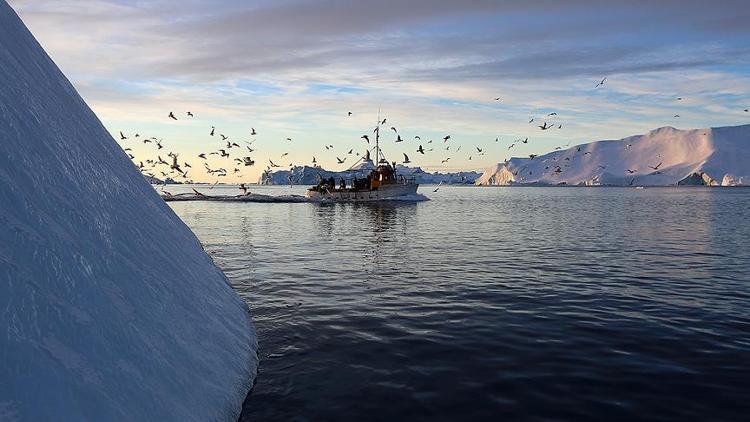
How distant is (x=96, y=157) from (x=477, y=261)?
1628 centimetres

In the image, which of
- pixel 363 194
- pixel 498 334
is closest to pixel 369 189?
pixel 363 194

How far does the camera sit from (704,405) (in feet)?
22.9

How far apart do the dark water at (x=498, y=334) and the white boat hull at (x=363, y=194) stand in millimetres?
52392

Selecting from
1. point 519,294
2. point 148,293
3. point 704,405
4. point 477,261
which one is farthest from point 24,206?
point 477,261

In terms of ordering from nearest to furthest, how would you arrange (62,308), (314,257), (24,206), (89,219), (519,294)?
1. (62,308)
2. (24,206)
3. (89,219)
4. (519,294)
5. (314,257)

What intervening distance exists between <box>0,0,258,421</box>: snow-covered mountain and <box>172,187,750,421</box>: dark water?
141 cm

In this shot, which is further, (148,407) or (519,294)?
(519,294)

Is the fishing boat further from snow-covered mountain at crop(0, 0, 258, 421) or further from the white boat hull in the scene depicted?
snow-covered mountain at crop(0, 0, 258, 421)

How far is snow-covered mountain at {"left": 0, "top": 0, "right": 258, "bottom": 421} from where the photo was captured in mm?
3756

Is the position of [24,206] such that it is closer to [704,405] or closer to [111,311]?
[111,311]

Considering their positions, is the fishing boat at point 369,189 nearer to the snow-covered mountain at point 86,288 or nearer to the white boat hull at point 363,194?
the white boat hull at point 363,194

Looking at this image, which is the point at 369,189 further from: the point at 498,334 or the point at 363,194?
the point at 498,334

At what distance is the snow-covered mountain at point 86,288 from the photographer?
376 centimetres

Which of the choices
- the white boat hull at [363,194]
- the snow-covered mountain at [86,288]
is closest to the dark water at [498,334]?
the snow-covered mountain at [86,288]
